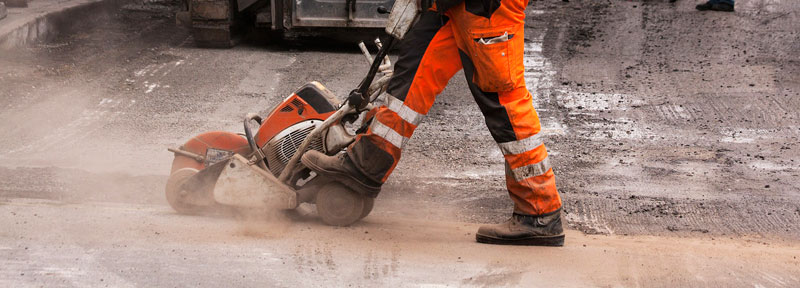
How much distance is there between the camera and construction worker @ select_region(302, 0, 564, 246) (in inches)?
132

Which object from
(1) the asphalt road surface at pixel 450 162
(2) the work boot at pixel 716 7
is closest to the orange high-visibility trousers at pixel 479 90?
(1) the asphalt road surface at pixel 450 162

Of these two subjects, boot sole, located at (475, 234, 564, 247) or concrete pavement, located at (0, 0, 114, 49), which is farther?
concrete pavement, located at (0, 0, 114, 49)

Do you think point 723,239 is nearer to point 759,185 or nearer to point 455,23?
point 759,185

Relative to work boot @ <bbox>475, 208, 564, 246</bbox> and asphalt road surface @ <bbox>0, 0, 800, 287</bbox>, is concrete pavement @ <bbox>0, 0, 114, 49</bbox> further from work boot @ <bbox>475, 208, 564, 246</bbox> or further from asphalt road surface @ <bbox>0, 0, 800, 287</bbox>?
work boot @ <bbox>475, 208, 564, 246</bbox>

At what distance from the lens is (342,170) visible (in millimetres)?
3682

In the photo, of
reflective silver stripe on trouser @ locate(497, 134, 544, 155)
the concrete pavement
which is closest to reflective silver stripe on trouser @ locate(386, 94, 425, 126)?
reflective silver stripe on trouser @ locate(497, 134, 544, 155)

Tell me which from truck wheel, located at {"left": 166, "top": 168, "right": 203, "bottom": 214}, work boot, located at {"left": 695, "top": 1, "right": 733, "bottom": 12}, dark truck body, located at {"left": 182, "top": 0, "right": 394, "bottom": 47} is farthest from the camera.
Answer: work boot, located at {"left": 695, "top": 1, "right": 733, "bottom": 12}

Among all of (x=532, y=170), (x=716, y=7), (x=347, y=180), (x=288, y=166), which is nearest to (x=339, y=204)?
(x=347, y=180)

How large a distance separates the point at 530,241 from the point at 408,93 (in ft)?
2.73

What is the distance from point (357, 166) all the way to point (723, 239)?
1.71m

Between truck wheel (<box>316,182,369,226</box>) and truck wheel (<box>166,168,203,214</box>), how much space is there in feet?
2.01

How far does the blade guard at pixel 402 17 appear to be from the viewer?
11.4ft

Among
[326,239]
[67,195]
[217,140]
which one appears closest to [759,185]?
[326,239]

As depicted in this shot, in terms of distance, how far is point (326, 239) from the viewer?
→ 3594 millimetres
